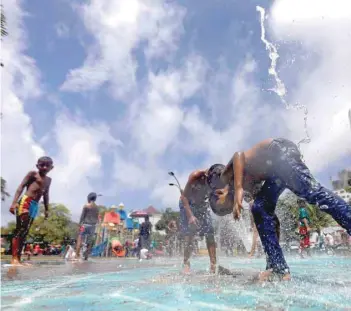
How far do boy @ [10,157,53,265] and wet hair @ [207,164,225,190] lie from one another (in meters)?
3.57

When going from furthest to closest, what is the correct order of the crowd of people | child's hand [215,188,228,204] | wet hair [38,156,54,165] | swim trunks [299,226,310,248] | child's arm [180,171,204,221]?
swim trunks [299,226,310,248], wet hair [38,156,54,165], child's arm [180,171,204,221], child's hand [215,188,228,204], the crowd of people

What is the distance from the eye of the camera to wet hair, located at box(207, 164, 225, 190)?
3.79 m

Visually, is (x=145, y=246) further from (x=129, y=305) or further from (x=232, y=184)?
(x=129, y=305)

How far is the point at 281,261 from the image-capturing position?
3.64 metres

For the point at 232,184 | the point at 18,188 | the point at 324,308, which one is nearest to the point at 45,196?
the point at 18,188

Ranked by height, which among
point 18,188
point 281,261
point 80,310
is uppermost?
point 18,188

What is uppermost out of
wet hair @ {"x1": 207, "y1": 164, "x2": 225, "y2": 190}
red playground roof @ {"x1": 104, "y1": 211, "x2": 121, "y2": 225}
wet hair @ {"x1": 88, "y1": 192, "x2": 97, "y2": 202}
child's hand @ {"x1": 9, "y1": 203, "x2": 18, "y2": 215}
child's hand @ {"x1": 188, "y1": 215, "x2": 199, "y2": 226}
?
red playground roof @ {"x1": 104, "y1": 211, "x2": 121, "y2": 225}

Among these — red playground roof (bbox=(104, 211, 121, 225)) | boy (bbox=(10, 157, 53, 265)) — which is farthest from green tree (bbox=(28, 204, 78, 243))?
boy (bbox=(10, 157, 53, 265))

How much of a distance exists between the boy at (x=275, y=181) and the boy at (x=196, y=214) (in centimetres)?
96

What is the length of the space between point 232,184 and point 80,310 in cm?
184

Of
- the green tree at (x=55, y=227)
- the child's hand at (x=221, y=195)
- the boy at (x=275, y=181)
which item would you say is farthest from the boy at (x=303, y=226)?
the green tree at (x=55, y=227)

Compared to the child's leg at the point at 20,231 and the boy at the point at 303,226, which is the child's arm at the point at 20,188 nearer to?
the child's leg at the point at 20,231

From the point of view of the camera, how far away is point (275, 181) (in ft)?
12.2

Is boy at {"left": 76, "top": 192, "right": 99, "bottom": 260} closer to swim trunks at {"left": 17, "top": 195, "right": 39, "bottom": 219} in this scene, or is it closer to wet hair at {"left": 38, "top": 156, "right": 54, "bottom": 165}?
swim trunks at {"left": 17, "top": 195, "right": 39, "bottom": 219}
